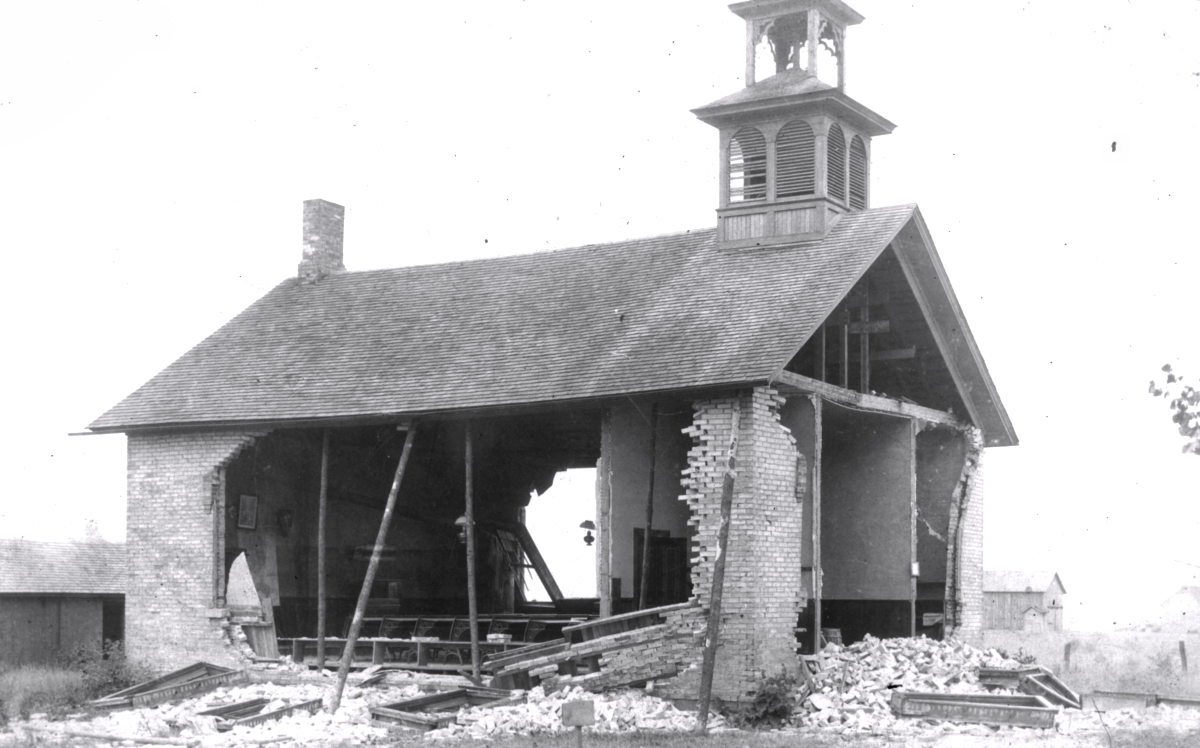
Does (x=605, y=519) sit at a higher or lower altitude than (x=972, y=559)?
higher

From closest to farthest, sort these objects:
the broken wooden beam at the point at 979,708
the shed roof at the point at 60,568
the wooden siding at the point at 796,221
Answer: the broken wooden beam at the point at 979,708, the wooden siding at the point at 796,221, the shed roof at the point at 60,568

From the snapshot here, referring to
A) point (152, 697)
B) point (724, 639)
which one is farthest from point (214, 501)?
point (724, 639)

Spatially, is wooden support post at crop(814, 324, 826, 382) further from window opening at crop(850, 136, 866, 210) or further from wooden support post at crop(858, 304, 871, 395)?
window opening at crop(850, 136, 866, 210)

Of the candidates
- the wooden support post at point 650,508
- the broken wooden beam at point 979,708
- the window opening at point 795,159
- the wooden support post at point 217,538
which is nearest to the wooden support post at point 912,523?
the window opening at point 795,159

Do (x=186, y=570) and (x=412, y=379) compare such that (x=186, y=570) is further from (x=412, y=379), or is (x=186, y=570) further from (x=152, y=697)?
(x=412, y=379)

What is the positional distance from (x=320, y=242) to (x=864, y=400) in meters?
12.4

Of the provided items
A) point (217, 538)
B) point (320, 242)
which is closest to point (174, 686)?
point (217, 538)

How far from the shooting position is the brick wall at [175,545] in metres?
25.3

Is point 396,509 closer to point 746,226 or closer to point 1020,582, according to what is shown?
point 746,226

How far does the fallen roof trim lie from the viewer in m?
21.3

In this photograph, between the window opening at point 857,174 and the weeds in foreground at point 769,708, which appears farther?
the window opening at point 857,174

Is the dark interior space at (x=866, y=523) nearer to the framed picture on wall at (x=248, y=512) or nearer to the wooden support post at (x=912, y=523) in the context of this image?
the wooden support post at (x=912, y=523)

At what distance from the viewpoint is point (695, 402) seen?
21.0 meters

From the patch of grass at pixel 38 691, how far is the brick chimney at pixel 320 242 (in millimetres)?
8904
